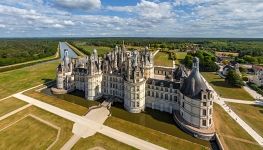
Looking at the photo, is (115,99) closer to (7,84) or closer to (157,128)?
(157,128)

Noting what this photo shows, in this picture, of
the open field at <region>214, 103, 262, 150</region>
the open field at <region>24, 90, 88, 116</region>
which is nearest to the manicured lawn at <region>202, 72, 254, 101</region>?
the open field at <region>214, 103, 262, 150</region>

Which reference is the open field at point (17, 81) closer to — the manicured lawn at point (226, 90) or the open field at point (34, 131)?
the open field at point (34, 131)

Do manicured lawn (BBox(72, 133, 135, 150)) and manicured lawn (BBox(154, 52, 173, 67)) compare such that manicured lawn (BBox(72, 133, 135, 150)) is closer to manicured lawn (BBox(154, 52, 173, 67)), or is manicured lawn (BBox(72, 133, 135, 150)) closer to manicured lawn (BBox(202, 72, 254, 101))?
manicured lawn (BBox(202, 72, 254, 101))

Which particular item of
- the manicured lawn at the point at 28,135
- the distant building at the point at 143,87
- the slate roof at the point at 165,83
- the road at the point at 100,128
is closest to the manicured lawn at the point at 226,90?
the distant building at the point at 143,87

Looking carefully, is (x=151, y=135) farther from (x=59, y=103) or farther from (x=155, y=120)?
(x=59, y=103)

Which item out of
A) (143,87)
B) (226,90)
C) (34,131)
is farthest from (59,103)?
(226,90)

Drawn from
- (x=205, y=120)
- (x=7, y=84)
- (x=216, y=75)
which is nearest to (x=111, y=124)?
(x=205, y=120)
